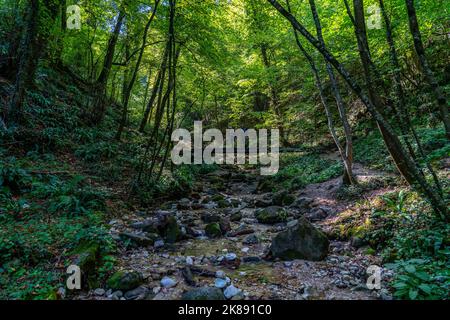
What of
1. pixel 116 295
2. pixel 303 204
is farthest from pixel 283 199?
pixel 116 295

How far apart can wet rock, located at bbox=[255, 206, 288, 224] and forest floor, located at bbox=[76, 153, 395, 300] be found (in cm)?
21

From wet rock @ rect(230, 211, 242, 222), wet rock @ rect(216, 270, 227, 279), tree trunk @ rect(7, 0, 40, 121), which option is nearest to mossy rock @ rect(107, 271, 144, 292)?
wet rock @ rect(216, 270, 227, 279)

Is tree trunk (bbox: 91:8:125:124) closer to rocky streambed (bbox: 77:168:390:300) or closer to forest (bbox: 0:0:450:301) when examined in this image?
forest (bbox: 0:0:450:301)

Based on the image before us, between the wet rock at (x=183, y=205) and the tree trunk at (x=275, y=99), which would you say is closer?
the wet rock at (x=183, y=205)

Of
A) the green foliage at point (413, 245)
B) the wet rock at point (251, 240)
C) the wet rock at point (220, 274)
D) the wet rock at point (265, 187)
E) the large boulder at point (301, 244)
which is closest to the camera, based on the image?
the green foliage at point (413, 245)

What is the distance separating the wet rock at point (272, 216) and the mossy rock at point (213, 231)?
1463 mm

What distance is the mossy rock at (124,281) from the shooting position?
339 centimetres

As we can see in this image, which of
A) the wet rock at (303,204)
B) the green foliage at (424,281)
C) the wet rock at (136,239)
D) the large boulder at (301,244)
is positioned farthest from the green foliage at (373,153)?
the wet rock at (136,239)

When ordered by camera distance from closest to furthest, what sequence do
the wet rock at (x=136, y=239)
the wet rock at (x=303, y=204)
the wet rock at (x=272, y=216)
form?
1. the wet rock at (x=136, y=239)
2. the wet rock at (x=272, y=216)
3. the wet rock at (x=303, y=204)

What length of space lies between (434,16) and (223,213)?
26.5 ft

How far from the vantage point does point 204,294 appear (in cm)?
322

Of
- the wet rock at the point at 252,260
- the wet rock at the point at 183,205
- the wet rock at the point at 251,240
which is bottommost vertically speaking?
the wet rock at the point at 252,260

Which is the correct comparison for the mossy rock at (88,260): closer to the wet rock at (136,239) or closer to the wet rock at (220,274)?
the wet rock at (136,239)

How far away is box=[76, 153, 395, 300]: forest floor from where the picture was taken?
3.45 m
